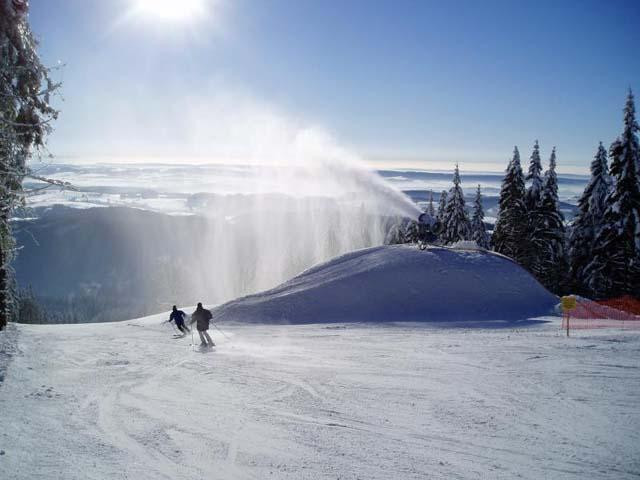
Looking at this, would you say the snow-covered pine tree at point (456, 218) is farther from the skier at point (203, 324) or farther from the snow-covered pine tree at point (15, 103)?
the snow-covered pine tree at point (15, 103)

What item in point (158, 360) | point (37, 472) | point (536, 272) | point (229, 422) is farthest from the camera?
point (536, 272)

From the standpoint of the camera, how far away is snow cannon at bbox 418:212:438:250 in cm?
2938

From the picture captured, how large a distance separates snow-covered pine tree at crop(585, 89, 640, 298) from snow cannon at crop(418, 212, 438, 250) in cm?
1311

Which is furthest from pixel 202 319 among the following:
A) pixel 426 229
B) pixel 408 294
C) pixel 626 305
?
pixel 626 305

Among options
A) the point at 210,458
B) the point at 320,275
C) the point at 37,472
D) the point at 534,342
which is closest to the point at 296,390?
the point at 210,458

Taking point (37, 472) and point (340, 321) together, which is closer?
point (37, 472)

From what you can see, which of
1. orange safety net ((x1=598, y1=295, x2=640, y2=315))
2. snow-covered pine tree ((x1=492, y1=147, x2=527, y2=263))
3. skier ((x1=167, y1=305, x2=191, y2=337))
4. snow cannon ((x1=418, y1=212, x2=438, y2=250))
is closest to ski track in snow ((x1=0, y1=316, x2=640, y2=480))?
skier ((x1=167, y1=305, x2=191, y2=337))

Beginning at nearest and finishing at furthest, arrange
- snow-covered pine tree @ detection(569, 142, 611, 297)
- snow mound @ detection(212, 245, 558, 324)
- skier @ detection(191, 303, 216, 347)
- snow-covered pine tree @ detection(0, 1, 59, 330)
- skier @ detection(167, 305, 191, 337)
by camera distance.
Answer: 1. snow-covered pine tree @ detection(0, 1, 59, 330)
2. skier @ detection(191, 303, 216, 347)
3. skier @ detection(167, 305, 191, 337)
4. snow mound @ detection(212, 245, 558, 324)
5. snow-covered pine tree @ detection(569, 142, 611, 297)

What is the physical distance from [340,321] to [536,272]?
26919 mm

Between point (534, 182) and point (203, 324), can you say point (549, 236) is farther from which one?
point (203, 324)

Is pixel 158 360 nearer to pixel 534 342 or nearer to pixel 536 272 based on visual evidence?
pixel 534 342

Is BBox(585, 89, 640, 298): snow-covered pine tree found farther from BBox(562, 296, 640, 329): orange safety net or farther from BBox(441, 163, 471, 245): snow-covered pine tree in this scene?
BBox(441, 163, 471, 245): snow-covered pine tree

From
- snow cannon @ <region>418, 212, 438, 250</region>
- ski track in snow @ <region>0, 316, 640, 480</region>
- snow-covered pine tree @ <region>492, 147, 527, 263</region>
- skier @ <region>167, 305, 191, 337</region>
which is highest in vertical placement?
snow-covered pine tree @ <region>492, 147, 527, 263</region>

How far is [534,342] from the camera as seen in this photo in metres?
14.3
